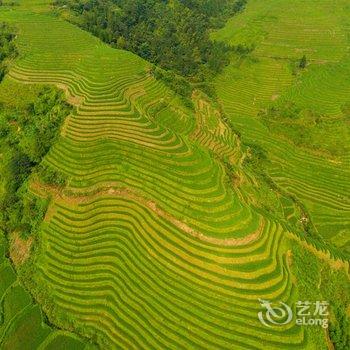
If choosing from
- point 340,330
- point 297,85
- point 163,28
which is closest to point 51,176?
point 340,330

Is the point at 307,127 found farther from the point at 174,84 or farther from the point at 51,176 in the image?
the point at 51,176

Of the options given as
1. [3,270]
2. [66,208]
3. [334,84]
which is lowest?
[334,84]

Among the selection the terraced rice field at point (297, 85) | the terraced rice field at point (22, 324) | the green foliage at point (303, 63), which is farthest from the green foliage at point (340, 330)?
the green foliage at point (303, 63)

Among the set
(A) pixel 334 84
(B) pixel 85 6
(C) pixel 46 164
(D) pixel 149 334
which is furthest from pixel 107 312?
(B) pixel 85 6

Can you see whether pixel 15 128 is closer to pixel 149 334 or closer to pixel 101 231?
pixel 101 231

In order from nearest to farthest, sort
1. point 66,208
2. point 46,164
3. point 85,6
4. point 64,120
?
1. point 66,208
2. point 46,164
3. point 64,120
4. point 85,6

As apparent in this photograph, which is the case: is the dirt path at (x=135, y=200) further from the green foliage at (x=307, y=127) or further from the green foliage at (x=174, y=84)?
the green foliage at (x=307, y=127)

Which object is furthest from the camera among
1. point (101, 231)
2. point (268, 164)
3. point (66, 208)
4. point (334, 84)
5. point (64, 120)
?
point (334, 84)
